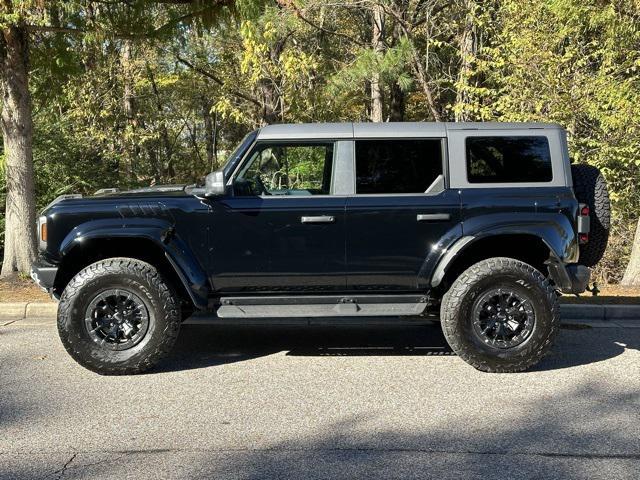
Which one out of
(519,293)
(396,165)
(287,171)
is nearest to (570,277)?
(519,293)

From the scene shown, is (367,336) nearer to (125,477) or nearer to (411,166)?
(411,166)

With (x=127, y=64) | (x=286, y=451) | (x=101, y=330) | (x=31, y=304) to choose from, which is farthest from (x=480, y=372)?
(x=127, y=64)

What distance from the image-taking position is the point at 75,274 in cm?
569

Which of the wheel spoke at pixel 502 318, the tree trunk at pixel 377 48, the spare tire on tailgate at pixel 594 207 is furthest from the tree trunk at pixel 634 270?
the tree trunk at pixel 377 48

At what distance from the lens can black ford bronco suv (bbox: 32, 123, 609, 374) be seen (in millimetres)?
5367

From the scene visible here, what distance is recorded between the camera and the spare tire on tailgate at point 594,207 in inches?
223

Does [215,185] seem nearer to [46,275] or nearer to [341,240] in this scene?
[341,240]

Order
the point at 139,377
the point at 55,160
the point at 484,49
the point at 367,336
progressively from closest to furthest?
the point at 139,377
the point at 367,336
the point at 484,49
the point at 55,160

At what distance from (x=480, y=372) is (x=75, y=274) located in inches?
144

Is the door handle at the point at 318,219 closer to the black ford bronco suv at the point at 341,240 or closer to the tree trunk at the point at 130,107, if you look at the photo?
the black ford bronco suv at the point at 341,240

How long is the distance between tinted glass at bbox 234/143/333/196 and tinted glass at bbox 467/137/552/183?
1266 millimetres

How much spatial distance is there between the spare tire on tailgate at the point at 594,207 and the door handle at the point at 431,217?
51.1 inches

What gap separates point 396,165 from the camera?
560cm

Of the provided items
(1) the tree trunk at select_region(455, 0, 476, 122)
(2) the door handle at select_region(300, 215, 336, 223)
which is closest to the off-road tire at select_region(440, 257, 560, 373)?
(2) the door handle at select_region(300, 215, 336, 223)
